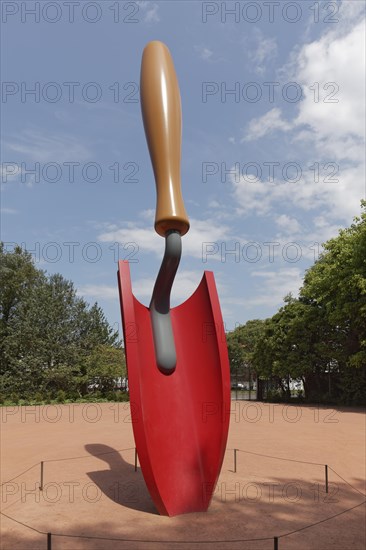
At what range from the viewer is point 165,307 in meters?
7.61

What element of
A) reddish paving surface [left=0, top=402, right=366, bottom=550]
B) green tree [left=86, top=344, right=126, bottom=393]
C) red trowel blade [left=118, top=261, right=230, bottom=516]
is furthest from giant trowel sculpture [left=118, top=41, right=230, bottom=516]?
green tree [left=86, top=344, right=126, bottom=393]

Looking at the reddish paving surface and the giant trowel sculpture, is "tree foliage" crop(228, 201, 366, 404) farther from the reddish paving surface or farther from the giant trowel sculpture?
the giant trowel sculpture

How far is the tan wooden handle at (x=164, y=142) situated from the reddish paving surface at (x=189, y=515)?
13.6ft

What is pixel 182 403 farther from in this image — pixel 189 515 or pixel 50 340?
pixel 50 340

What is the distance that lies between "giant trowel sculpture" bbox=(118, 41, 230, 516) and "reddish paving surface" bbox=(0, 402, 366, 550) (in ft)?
1.93

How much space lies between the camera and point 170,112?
23.3ft

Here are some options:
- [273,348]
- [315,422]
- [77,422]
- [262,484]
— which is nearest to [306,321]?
[273,348]

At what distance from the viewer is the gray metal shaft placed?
7102 millimetres

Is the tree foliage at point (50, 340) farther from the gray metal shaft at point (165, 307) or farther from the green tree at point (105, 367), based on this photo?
the gray metal shaft at point (165, 307)

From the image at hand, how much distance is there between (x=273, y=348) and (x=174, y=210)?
912 inches

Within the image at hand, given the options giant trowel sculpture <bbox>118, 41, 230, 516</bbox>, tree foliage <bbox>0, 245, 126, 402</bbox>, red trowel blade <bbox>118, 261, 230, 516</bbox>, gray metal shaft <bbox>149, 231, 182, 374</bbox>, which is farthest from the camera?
tree foliage <bbox>0, 245, 126, 402</bbox>

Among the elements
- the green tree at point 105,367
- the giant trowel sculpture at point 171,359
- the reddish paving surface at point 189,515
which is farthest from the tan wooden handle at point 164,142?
the green tree at point 105,367

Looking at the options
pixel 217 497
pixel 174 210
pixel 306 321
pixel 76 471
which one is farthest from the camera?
pixel 306 321

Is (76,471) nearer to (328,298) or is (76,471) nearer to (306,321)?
(328,298)
